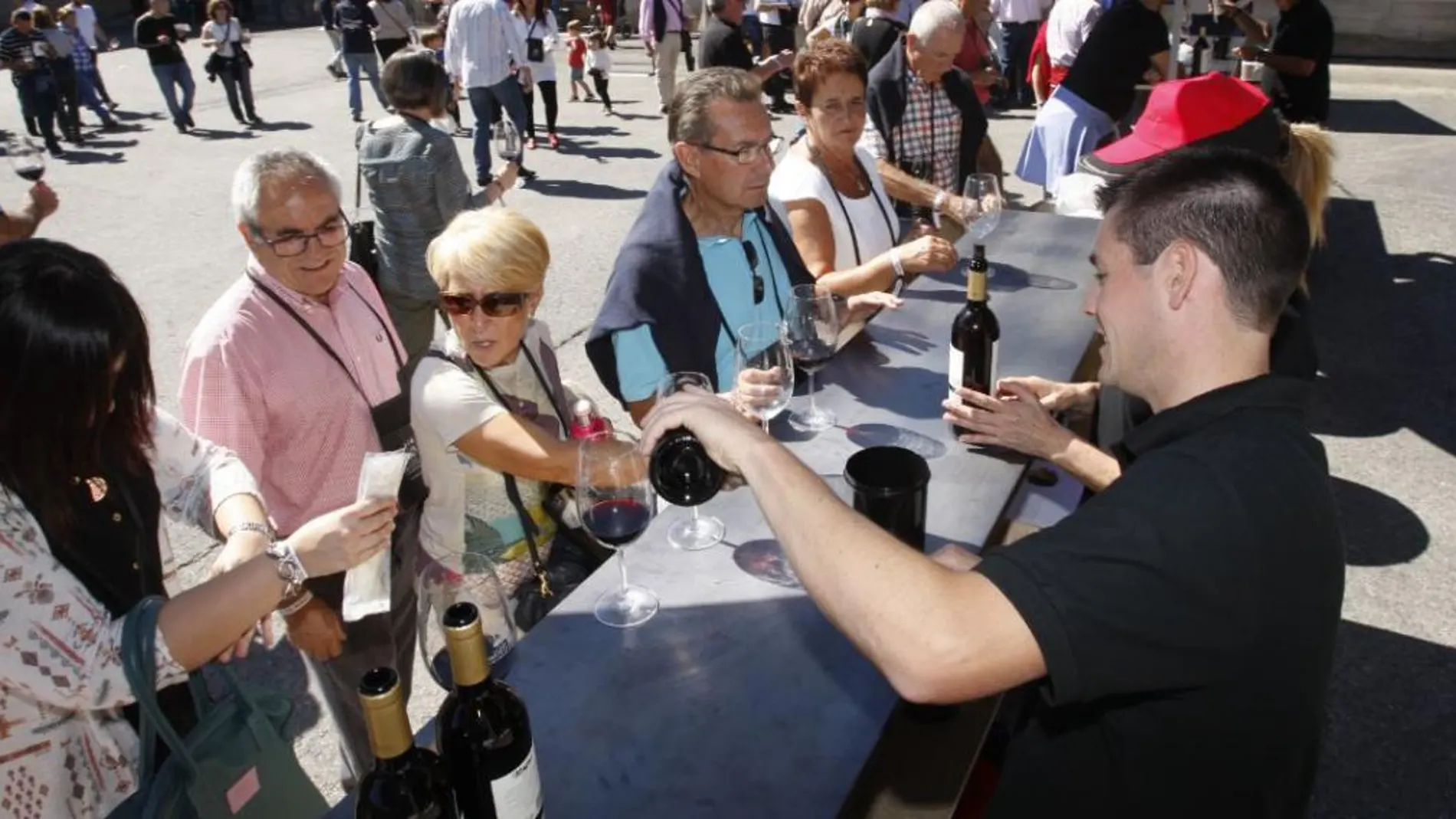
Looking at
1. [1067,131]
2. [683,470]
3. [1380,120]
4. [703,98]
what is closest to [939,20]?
[1067,131]

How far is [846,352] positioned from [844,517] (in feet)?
6.05

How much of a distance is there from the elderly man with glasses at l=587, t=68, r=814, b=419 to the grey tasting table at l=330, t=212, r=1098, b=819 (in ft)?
1.65

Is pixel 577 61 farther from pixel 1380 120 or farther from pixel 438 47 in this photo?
pixel 1380 120

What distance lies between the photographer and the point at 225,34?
46.0 ft

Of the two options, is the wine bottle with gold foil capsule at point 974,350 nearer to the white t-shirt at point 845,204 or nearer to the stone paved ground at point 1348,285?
the white t-shirt at point 845,204

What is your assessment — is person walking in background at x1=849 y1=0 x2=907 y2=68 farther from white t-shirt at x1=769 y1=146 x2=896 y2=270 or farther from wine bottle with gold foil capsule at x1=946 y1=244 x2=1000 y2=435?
wine bottle with gold foil capsule at x1=946 y1=244 x2=1000 y2=435

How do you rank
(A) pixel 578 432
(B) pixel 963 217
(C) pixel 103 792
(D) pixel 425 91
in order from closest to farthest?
(C) pixel 103 792 → (A) pixel 578 432 → (B) pixel 963 217 → (D) pixel 425 91

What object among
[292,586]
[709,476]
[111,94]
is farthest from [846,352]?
[111,94]

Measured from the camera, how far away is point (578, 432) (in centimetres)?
275

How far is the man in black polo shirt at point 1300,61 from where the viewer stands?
7.76 metres

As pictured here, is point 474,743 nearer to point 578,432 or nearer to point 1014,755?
point 1014,755

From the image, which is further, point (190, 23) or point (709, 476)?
point (190, 23)

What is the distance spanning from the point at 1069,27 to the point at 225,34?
11.4m

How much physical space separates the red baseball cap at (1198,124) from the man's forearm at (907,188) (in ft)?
4.42
